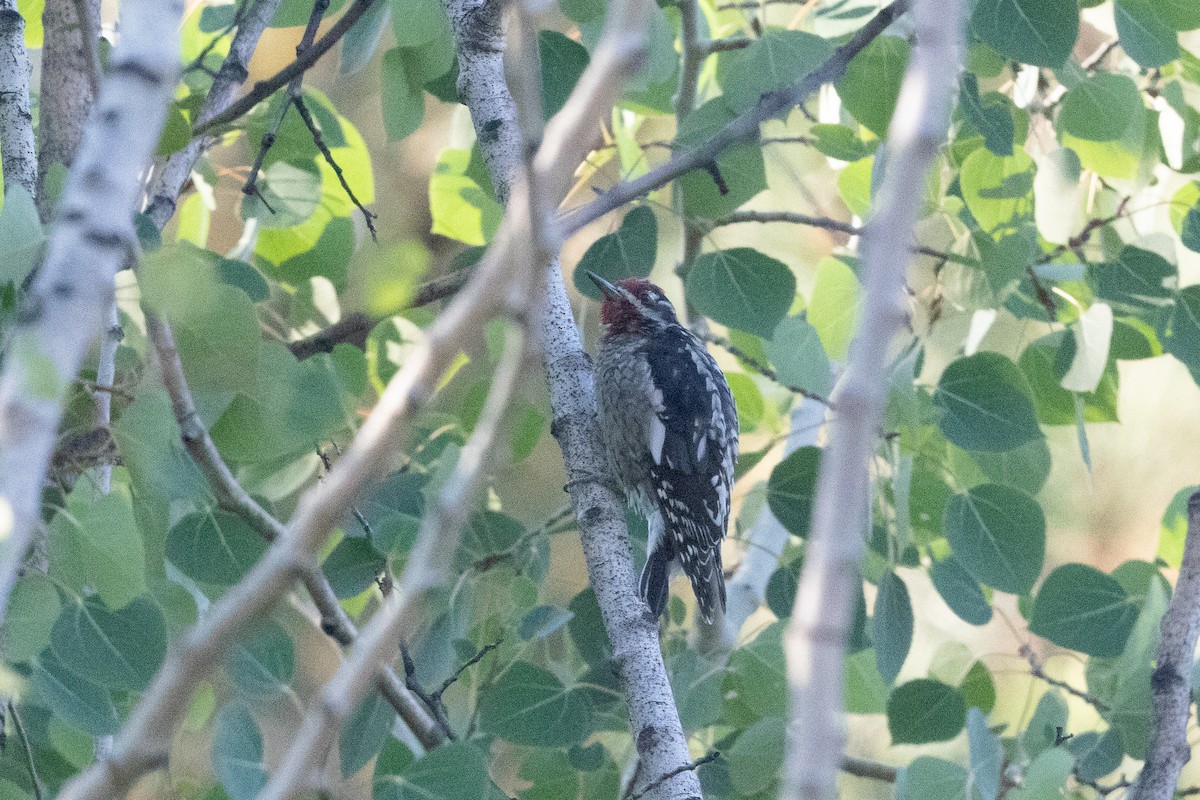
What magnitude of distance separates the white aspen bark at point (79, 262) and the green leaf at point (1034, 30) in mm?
1540

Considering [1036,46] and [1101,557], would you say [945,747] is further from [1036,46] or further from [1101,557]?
[1036,46]

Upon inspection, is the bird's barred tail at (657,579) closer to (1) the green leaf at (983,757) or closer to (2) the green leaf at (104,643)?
(1) the green leaf at (983,757)

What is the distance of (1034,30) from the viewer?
2137mm

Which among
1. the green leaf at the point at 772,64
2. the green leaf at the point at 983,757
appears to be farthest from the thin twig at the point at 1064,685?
the green leaf at the point at 772,64

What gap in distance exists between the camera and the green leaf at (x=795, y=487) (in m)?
2.34

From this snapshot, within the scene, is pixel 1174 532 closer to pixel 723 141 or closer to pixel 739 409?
pixel 739 409

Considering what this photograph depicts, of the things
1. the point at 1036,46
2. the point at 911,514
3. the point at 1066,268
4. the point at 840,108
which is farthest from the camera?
the point at 840,108

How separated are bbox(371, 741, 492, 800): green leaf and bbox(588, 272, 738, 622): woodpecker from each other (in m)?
1.01

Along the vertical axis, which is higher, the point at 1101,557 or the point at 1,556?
the point at 1,556

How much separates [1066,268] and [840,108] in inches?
26.8

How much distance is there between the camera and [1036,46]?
213cm

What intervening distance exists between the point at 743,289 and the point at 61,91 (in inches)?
48.5

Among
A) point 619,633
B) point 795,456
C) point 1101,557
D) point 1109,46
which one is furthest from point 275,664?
point 1101,557

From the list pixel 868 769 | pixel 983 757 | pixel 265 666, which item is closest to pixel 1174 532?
pixel 868 769
